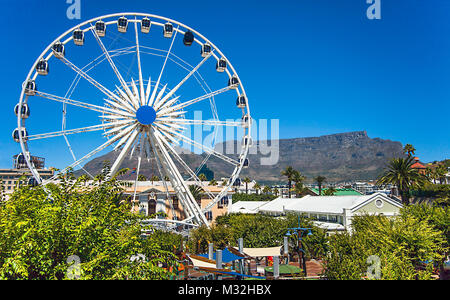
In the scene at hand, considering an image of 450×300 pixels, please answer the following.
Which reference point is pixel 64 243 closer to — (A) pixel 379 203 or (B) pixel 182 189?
(B) pixel 182 189

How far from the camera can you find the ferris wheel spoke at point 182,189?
3569 centimetres

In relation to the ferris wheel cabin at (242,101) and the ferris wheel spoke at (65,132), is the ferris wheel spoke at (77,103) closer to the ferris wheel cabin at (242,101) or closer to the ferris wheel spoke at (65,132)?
the ferris wheel spoke at (65,132)

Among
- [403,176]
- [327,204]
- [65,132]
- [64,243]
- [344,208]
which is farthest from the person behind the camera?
[403,176]

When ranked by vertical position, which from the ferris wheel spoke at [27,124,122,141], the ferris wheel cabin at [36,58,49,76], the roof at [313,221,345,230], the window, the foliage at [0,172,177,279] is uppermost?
the ferris wheel cabin at [36,58,49,76]

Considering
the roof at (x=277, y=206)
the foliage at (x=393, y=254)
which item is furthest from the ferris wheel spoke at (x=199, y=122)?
the roof at (x=277, y=206)

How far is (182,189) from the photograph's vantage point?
122 feet

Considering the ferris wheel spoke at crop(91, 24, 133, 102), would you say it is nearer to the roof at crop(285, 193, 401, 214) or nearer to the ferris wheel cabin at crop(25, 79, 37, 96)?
the ferris wheel cabin at crop(25, 79, 37, 96)

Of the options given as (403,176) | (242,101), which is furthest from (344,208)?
(242,101)

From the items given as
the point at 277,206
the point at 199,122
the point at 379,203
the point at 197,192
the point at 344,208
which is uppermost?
the point at 199,122

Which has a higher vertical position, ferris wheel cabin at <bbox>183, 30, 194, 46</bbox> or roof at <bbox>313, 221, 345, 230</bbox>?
ferris wheel cabin at <bbox>183, 30, 194, 46</bbox>

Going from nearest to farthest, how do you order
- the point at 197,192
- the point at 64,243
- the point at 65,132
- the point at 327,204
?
the point at 64,243
the point at 65,132
the point at 327,204
the point at 197,192

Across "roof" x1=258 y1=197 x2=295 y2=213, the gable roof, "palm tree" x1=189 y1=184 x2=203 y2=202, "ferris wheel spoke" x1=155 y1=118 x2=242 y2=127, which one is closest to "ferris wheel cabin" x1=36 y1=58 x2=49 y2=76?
"ferris wheel spoke" x1=155 y1=118 x2=242 y2=127

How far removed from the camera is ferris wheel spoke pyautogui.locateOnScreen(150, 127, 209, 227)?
117 feet
